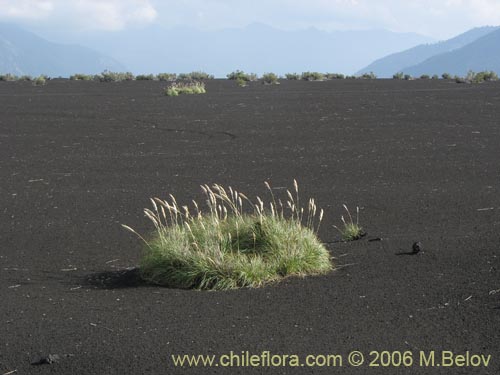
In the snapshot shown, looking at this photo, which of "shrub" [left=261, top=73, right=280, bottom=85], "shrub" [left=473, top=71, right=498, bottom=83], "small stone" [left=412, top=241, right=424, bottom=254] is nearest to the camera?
"small stone" [left=412, top=241, right=424, bottom=254]

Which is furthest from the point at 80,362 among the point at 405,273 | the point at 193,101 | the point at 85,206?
the point at 193,101

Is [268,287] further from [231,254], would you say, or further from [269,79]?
[269,79]

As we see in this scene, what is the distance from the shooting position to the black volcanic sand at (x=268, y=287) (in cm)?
506

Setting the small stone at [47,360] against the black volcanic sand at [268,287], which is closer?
the small stone at [47,360]

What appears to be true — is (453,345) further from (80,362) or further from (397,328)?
(80,362)

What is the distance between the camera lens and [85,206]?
10.3 m

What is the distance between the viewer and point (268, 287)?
6375 millimetres

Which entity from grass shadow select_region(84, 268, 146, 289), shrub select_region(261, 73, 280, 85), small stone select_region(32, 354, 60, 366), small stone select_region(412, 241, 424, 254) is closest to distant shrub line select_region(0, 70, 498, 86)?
shrub select_region(261, 73, 280, 85)

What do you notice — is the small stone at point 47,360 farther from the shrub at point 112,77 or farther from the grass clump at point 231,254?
the shrub at point 112,77

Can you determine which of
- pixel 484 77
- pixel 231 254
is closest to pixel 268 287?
pixel 231 254

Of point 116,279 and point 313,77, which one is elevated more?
point 313,77

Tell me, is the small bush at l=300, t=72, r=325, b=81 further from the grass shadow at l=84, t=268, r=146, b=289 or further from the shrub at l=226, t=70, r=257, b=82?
the grass shadow at l=84, t=268, r=146, b=289

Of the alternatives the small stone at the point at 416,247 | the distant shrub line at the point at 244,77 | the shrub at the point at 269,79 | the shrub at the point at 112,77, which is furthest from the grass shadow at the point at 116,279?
the shrub at the point at 112,77

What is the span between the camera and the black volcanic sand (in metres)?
5.06
